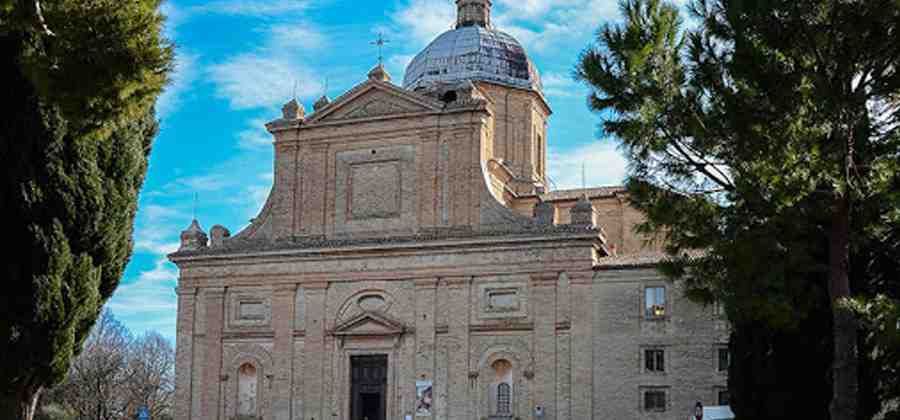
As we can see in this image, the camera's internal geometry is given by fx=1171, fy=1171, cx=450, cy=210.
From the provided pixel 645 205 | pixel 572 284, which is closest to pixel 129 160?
pixel 645 205

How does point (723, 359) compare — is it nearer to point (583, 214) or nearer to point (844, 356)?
point (583, 214)

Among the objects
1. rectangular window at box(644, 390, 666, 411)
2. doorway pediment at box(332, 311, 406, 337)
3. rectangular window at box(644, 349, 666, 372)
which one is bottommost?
rectangular window at box(644, 390, 666, 411)

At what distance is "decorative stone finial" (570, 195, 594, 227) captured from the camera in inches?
1324

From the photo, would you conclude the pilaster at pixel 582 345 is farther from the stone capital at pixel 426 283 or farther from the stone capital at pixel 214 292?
the stone capital at pixel 214 292

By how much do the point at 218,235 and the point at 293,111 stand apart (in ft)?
15.4

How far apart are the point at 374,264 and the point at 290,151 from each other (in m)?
4.97

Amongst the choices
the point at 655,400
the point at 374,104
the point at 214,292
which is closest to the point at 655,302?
the point at 655,400

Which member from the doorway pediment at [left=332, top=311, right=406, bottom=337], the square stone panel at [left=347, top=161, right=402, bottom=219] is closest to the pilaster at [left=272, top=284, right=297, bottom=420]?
the doorway pediment at [left=332, top=311, right=406, bottom=337]

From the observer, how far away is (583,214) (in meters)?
33.7

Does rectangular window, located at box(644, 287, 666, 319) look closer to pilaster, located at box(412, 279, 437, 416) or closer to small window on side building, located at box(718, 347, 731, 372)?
small window on side building, located at box(718, 347, 731, 372)

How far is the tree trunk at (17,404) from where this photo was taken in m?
15.4

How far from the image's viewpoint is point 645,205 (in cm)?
1714

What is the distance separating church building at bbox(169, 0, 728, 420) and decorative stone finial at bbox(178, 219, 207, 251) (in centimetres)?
7

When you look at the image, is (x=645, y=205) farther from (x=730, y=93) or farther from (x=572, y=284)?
(x=572, y=284)
